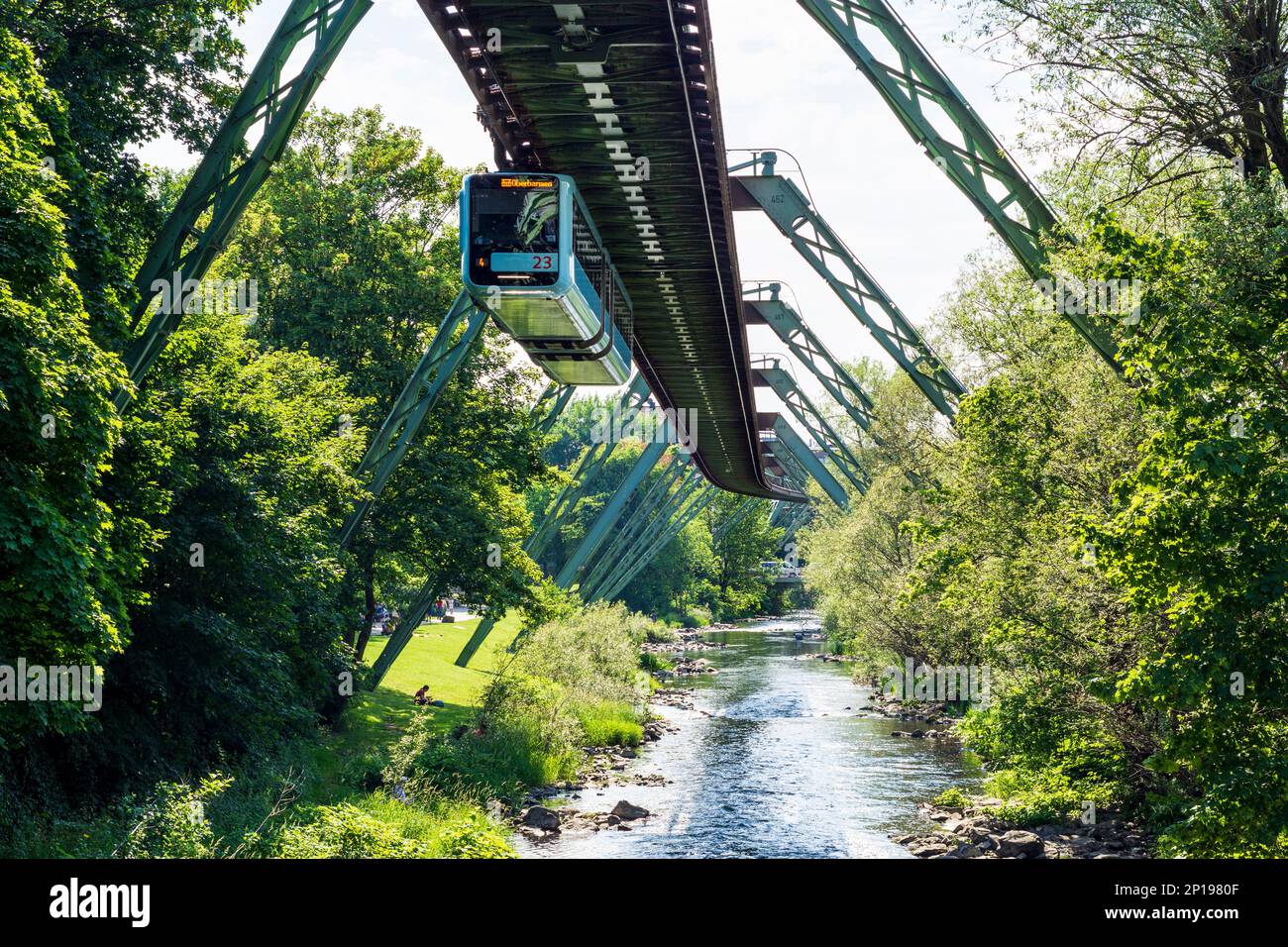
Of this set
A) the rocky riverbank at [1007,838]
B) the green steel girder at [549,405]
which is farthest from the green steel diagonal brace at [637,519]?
the rocky riverbank at [1007,838]

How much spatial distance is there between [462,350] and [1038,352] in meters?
11.8

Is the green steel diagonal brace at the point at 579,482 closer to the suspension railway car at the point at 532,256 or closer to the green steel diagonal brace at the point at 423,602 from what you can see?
the green steel diagonal brace at the point at 423,602

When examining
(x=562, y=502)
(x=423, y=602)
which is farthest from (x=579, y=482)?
(x=423, y=602)

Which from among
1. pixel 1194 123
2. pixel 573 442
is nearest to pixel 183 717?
pixel 1194 123

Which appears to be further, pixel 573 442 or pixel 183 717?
pixel 573 442

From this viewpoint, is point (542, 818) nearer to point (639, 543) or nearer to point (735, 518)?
point (639, 543)

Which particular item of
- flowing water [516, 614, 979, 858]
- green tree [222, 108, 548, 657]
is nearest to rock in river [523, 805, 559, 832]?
flowing water [516, 614, 979, 858]

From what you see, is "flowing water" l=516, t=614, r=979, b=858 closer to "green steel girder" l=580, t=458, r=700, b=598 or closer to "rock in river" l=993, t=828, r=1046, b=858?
"rock in river" l=993, t=828, r=1046, b=858

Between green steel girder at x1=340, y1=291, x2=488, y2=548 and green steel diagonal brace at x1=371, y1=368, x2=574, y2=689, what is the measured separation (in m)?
4.95
